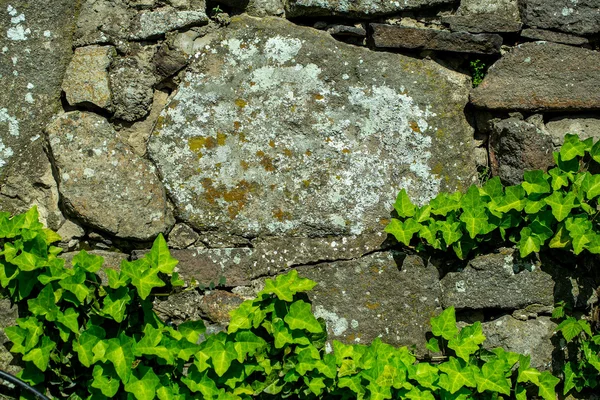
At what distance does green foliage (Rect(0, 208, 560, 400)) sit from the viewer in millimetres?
2432

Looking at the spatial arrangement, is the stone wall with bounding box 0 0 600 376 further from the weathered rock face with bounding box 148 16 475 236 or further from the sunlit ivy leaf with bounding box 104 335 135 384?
the sunlit ivy leaf with bounding box 104 335 135 384

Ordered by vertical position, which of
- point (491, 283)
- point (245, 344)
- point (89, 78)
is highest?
point (89, 78)

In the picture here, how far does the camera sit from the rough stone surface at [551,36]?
2.81 metres

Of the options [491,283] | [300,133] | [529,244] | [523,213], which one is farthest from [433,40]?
[491,283]

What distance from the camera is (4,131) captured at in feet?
8.33

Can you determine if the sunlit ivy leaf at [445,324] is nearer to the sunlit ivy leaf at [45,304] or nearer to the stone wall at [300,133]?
the stone wall at [300,133]

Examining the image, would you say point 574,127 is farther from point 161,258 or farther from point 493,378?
point 161,258

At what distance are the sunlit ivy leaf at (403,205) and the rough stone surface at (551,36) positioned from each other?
2.86 feet

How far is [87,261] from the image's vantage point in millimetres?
2449

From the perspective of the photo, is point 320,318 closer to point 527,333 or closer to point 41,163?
point 527,333

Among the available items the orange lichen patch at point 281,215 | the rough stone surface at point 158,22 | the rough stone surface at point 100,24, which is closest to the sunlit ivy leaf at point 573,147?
the orange lichen patch at point 281,215

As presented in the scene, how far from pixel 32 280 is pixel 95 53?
90cm

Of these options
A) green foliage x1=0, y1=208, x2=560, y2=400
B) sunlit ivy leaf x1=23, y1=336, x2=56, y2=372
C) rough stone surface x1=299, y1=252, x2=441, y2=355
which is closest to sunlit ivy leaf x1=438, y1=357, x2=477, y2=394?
green foliage x1=0, y1=208, x2=560, y2=400

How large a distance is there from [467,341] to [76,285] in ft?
4.93
